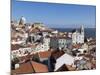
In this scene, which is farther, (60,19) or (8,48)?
(60,19)

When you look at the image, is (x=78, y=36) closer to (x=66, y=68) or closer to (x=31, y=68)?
(x=66, y=68)

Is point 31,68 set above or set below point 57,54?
below

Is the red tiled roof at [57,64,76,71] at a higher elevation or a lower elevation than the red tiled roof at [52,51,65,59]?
lower

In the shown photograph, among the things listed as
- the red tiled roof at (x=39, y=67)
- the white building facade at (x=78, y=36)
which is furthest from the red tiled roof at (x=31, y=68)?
the white building facade at (x=78, y=36)

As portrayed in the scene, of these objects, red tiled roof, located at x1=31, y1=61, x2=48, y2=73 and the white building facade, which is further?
the white building facade

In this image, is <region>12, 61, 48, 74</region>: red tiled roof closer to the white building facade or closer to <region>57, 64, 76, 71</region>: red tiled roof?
<region>57, 64, 76, 71</region>: red tiled roof

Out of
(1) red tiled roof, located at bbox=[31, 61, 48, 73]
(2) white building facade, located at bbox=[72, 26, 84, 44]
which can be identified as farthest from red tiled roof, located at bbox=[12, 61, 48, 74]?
(2) white building facade, located at bbox=[72, 26, 84, 44]

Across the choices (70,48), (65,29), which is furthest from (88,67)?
(65,29)

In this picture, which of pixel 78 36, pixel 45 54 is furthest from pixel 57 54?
pixel 78 36

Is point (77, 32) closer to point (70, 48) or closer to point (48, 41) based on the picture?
point (70, 48)

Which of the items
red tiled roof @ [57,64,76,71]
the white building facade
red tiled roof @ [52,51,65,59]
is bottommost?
red tiled roof @ [57,64,76,71]

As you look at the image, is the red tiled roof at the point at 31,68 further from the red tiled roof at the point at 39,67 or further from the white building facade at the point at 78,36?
the white building facade at the point at 78,36
